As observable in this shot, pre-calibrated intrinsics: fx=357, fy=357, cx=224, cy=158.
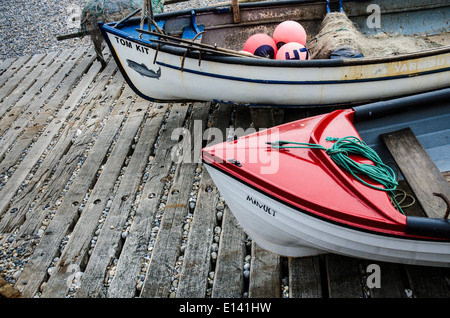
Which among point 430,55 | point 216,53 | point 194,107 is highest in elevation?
point 216,53

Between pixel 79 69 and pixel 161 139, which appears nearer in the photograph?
pixel 161 139

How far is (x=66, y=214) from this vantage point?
3.61 metres

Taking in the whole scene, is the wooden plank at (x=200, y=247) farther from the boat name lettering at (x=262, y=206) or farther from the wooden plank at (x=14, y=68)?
the wooden plank at (x=14, y=68)

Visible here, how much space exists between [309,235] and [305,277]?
466 millimetres

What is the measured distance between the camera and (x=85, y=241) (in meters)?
3.29

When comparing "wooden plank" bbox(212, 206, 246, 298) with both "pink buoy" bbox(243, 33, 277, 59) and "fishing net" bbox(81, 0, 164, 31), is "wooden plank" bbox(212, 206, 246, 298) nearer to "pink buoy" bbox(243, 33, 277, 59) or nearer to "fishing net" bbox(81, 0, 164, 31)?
"pink buoy" bbox(243, 33, 277, 59)

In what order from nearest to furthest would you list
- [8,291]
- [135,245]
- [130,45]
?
[8,291] < [135,245] < [130,45]

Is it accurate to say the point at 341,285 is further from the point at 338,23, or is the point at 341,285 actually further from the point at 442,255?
the point at 338,23

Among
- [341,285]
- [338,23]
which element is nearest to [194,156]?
[341,285]

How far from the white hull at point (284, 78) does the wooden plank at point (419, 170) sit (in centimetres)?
98

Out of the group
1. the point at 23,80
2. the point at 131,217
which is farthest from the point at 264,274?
the point at 23,80

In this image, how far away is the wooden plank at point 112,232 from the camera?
2926 mm

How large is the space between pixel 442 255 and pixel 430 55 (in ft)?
7.70

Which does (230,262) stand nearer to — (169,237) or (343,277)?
(169,237)
